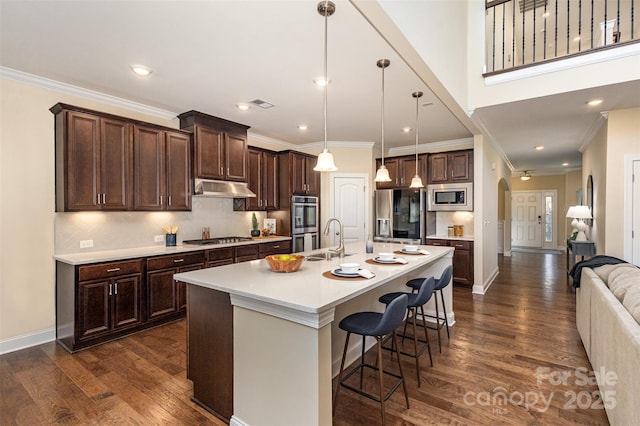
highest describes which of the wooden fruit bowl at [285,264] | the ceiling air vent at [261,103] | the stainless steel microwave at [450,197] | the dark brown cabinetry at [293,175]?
the ceiling air vent at [261,103]

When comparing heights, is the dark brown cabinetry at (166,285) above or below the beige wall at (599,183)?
below

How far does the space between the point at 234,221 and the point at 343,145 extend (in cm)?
261

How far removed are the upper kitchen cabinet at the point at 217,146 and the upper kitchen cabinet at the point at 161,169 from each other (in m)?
0.16

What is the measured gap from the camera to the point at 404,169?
6.21 m

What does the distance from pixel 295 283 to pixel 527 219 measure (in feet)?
36.8

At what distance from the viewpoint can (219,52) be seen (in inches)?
106

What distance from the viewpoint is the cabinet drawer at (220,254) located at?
4.14 metres

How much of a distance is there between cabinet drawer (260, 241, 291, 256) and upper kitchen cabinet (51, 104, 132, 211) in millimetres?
1979

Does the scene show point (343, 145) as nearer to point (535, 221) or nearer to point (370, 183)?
point (370, 183)

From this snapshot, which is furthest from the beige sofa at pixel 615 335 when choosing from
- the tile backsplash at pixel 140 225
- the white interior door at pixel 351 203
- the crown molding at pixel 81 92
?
the crown molding at pixel 81 92

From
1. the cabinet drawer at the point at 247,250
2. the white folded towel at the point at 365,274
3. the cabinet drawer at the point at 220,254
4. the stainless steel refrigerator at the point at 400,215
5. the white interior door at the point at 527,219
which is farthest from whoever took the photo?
the white interior door at the point at 527,219

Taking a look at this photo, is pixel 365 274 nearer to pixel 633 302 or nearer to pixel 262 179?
pixel 633 302

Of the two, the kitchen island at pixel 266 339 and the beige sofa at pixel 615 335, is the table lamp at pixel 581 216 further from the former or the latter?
the kitchen island at pixel 266 339

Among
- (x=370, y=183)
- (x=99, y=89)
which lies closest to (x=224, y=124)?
(x=99, y=89)
